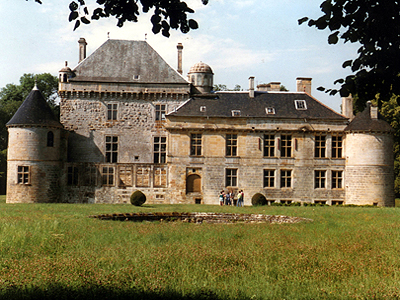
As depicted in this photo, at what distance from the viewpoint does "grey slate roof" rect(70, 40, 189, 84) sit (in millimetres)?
42094

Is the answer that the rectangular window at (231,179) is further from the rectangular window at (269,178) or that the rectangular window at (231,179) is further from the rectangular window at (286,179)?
the rectangular window at (286,179)

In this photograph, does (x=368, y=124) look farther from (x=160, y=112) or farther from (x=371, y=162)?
(x=160, y=112)

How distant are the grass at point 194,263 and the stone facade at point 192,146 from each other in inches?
875

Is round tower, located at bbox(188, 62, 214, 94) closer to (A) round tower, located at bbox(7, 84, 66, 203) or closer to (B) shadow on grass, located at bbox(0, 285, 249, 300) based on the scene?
(A) round tower, located at bbox(7, 84, 66, 203)

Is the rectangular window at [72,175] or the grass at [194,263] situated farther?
the rectangular window at [72,175]

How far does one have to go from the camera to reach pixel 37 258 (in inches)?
460

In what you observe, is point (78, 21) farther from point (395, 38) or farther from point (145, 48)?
point (145, 48)

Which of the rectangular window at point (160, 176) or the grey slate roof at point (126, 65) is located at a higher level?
the grey slate roof at point (126, 65)

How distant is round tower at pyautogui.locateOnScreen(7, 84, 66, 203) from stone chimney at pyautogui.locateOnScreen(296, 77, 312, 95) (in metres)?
18.9

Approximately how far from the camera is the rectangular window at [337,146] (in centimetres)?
4009

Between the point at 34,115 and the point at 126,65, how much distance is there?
27.9ft

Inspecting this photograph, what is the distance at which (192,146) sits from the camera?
39.6 meters

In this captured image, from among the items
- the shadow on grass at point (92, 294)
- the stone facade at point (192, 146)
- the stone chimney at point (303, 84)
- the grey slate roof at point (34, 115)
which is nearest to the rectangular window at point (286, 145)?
the stone facade at point (192, 146)

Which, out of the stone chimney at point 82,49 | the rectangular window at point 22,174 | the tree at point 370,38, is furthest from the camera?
the stone chimney at point 82,49
